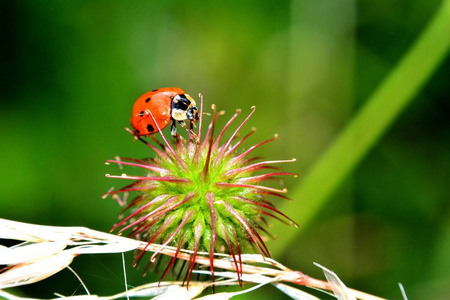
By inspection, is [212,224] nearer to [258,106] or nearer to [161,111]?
[161,111]

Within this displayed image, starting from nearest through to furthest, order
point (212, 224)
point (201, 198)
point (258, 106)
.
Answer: point (212, 224) < point (201, 198) < point (258, 106)

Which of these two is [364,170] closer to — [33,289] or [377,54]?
[377,54]

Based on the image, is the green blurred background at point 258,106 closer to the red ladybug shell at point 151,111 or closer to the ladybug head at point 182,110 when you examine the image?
the ladybug head at point 182,110

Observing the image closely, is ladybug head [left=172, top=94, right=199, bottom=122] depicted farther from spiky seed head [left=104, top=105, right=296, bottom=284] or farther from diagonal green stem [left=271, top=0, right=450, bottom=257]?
diagonal green stem [left=271, top=0, right=450, bottom=257]

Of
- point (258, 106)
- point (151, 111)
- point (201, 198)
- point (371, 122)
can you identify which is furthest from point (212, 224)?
point (258, 106)

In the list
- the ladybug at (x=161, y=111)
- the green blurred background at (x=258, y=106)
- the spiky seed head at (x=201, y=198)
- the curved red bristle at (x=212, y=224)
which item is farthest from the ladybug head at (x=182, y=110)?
the green blurred background at (x=258, y=106)

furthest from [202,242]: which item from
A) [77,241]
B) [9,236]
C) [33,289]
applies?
[33,289]
